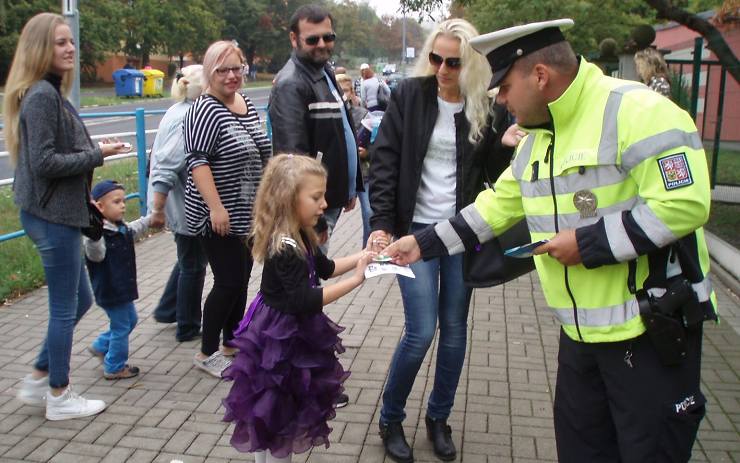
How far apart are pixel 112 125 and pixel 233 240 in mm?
16662

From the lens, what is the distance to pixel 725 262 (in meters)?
7.69

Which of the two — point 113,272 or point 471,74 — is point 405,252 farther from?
point 113,272

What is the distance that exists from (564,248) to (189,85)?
12.2 feet

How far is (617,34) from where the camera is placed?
17.8 meters

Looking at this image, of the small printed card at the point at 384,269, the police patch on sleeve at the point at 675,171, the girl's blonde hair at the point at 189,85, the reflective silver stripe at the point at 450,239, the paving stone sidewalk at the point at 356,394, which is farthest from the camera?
the girl's blonde hair at the point at 189,85

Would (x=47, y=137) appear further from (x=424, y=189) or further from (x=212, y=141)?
(x=424, y=189)

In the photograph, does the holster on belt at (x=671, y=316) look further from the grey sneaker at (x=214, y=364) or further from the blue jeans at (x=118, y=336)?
the blue jeans at (x=118, y=336)

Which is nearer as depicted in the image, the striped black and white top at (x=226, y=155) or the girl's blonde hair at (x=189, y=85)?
the striped black and white top at (x=226, y=155)

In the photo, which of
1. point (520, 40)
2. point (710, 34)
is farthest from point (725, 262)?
point (520, 40)

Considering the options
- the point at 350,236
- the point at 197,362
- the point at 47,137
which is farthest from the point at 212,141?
the point at 350,236

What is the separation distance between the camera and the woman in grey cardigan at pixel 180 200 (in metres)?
5.16

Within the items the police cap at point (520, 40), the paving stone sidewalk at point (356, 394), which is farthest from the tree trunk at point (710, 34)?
the police cap at point (520, 40)

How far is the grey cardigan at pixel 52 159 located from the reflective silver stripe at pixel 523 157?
2.27m

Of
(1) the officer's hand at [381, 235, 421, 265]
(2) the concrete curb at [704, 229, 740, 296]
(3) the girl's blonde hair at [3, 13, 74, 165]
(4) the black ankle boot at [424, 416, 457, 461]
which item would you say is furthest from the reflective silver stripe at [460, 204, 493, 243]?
(2) the concrete curb at [704, 229, 740, 296]
